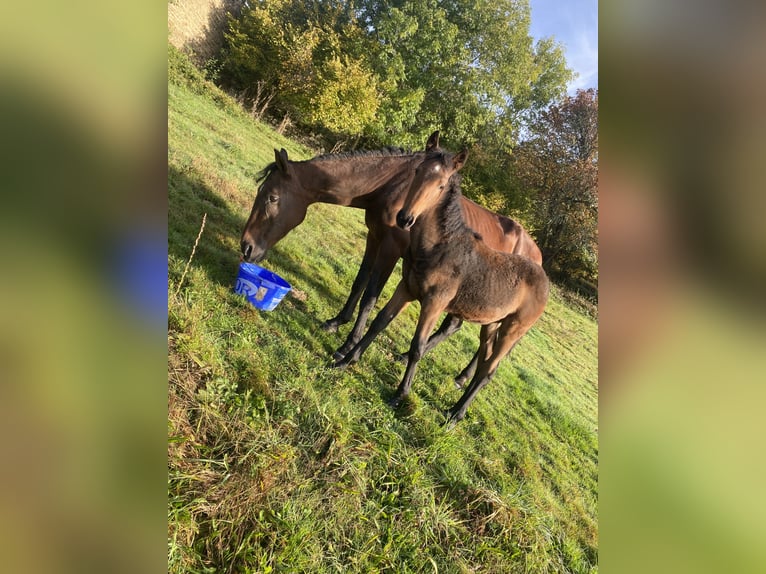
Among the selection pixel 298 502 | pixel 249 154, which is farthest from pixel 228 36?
pixel 298 502

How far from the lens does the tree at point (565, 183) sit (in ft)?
51.2

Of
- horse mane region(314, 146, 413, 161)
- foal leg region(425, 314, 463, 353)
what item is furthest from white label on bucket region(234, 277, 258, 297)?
foal leg region(425, 314, 463, 353)

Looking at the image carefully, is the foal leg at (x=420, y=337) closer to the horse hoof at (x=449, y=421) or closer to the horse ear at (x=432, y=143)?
the horse hoof at (x=449, y=421)

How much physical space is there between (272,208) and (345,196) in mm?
769

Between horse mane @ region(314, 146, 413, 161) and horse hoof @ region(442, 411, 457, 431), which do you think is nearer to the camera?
horse hoof @ region(442, 411, 457, 431)

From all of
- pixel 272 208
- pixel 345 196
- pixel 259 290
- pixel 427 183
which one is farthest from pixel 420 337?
pixel 272 208

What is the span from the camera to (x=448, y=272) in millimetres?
3334

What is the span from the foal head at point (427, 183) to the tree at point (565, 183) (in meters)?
13.5

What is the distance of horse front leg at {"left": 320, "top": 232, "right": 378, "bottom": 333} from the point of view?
4.16 metres

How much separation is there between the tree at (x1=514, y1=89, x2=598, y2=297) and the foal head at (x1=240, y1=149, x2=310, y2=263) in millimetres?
13855

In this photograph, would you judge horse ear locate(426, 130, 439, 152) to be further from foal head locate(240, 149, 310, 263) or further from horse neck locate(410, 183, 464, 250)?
foal head locate(240, 149, 310, 263)
